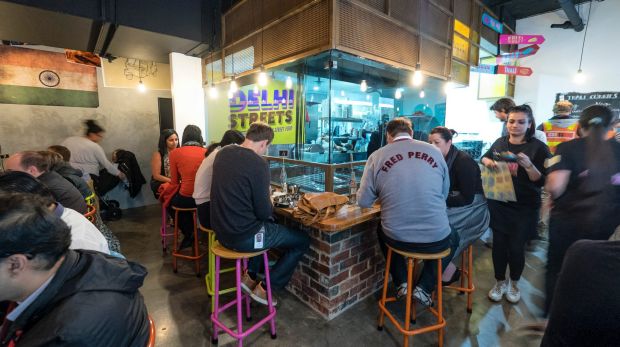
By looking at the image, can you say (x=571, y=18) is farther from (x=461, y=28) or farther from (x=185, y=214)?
(x=185, y=214)

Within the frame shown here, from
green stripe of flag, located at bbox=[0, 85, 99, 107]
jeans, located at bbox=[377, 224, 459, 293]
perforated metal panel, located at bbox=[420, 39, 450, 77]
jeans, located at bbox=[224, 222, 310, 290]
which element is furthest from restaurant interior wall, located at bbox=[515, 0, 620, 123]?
green stripe of flag, located at bbox=[0, 85, 99, 107]

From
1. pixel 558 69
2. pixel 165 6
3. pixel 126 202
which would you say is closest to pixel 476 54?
pixel 558 69

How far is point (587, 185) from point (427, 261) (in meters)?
1.11

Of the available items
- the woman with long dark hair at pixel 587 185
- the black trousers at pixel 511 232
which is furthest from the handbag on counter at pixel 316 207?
the woman with long dark hair at pixel 587 185

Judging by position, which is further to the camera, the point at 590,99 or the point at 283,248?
the point at 590,99

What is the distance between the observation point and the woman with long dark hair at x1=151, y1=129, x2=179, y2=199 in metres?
4.01

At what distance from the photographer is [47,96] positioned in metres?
4.72

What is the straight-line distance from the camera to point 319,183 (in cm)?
313

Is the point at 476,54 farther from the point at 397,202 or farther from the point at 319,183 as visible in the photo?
the point at 397,202

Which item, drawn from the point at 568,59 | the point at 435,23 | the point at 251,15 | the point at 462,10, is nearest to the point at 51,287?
the point at 251,15

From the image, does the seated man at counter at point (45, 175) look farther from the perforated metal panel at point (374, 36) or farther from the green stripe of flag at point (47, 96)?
the green stripe of flag at point (47, 96)

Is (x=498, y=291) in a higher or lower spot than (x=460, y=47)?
lower

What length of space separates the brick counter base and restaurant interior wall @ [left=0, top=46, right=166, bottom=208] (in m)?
4.47

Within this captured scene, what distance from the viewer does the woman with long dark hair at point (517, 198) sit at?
7.51ft
